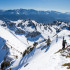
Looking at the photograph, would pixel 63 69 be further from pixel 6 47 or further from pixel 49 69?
pixel 6 47

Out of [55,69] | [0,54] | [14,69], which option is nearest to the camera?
[55,69]

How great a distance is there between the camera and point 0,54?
550 feet

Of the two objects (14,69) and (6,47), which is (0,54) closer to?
(6,47)

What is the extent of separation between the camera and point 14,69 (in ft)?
236

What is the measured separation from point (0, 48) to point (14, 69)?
122 m

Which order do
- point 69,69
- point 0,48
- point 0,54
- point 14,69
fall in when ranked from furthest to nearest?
point 0,48, point 0,54, point 14,69, point 69,69

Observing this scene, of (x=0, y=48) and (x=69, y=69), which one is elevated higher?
(x=69, y=69)

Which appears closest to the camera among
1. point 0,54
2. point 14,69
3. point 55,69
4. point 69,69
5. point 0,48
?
point 69,69

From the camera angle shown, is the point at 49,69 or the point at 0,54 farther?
the point at 0,54

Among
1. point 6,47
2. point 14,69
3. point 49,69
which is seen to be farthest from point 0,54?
point 49,69

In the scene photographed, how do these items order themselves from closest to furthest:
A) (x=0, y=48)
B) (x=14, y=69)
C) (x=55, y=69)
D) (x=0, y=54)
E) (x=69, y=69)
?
1. (x=69, y=69)
2. (x=55, y=69)
3. (x=14, y=69)
4. (x=0, y=54)
5. (x=0, y=48)

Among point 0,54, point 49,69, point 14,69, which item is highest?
point 49,69

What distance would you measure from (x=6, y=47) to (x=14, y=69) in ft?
348

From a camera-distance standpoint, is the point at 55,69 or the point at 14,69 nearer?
the point at 55,69
